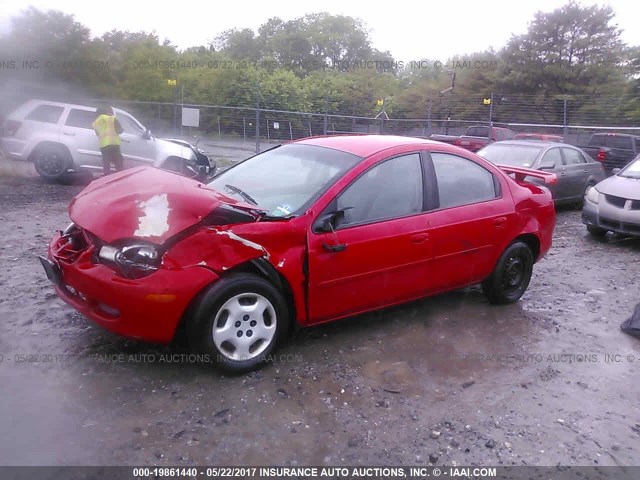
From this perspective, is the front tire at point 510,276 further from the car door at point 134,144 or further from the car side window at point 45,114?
the car side window at point 45,114

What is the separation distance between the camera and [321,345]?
4090 millimetres

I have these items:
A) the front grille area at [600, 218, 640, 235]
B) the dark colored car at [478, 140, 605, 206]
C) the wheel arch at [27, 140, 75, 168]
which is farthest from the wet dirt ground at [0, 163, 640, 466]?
the wheel arch at [27, 140, 75, 168]

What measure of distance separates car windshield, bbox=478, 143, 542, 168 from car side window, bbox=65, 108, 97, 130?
7855mm

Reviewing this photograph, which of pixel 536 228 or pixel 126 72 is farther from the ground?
pixel 126 72

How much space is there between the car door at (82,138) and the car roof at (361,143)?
760cm

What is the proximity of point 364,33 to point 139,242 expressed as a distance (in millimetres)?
72193

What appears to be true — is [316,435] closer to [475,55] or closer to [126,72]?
[126,72]

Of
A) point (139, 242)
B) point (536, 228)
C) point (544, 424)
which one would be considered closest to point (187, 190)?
point (139, 242)

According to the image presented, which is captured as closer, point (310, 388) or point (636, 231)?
point (310, 388)

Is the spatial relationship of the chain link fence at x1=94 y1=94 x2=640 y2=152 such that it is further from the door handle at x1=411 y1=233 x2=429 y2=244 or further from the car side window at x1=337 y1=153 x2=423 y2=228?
the door handle at x1=411 y1=233 x2=429 y2=244

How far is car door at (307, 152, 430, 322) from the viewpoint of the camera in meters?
3.74

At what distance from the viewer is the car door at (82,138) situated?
10.7 metres

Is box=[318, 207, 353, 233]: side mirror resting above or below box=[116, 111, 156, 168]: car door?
below

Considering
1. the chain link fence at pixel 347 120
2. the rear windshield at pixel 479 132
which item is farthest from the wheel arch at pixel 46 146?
the rear windshield at pixel 479 132
